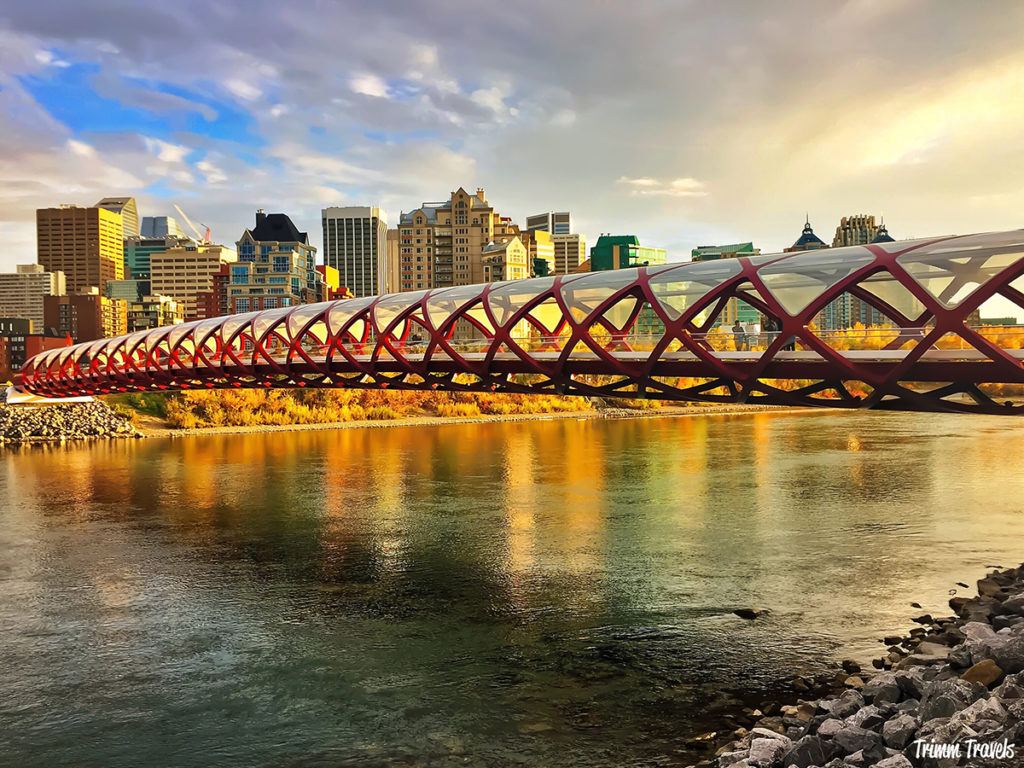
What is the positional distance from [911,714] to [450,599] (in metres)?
11.1

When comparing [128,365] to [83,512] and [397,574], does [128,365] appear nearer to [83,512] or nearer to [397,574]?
[83,512]

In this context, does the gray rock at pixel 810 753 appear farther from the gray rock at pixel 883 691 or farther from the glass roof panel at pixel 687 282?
the glass roof panel at pixel 687 282

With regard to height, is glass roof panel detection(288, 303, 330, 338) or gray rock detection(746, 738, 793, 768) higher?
glass roof panel detection(288, 303, 330, 338)

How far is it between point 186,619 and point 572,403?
68410mm

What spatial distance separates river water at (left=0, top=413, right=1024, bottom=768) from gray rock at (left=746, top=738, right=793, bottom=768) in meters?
1.37

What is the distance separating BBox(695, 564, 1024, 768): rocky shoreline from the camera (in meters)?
9.82

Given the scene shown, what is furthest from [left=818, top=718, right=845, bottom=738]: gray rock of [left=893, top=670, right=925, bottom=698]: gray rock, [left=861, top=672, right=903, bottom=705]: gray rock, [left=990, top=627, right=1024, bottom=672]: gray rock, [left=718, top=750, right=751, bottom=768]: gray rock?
[left=990, top=627, right=1024, bottom=672]: gray rock

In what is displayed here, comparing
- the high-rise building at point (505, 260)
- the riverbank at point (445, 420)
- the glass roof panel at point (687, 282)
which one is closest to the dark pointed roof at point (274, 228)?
the high-rise building at point (505, 260)

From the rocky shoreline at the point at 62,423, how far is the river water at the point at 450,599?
25.5 m

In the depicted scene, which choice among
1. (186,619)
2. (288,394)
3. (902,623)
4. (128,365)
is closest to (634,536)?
(902,623)

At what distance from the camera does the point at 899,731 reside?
35.0 feet

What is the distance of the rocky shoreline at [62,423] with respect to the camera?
62219 millimetres

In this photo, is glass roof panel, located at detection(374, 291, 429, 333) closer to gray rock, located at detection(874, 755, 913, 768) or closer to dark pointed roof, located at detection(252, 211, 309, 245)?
gray rock, located at detection(874, 755, 913, 768)

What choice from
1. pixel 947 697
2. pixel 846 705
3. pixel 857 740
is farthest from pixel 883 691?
pixel 857 740
